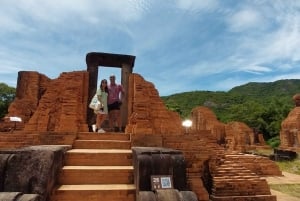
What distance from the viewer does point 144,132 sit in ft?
20.1

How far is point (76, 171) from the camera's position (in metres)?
3.97

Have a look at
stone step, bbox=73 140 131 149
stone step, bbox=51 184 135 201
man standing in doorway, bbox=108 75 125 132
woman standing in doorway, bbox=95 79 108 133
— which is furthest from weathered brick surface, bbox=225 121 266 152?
stone step, bbox=51 184 135 201

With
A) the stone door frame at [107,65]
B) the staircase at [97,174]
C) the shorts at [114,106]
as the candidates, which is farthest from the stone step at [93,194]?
the stone door frame at [107,65]

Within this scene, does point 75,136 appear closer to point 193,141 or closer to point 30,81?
point 193,141

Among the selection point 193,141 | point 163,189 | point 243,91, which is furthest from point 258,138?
point 243,91

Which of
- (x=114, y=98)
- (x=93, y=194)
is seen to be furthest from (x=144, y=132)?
(x=93, y=194)

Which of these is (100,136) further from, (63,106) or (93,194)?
(93,194)

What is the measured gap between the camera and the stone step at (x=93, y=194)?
139 inches

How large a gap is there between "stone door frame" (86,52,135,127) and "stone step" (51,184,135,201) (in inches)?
201

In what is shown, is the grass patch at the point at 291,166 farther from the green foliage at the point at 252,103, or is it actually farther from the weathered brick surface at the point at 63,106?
the green foliage at the point at 252,103

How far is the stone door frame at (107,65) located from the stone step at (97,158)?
13.7ft

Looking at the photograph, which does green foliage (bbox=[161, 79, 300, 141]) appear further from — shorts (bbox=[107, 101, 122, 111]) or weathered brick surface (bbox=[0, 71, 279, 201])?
shorts (bbox=[107, 101, 122, 111])

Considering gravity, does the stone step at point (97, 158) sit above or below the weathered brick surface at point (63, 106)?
below

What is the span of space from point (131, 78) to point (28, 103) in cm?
952
